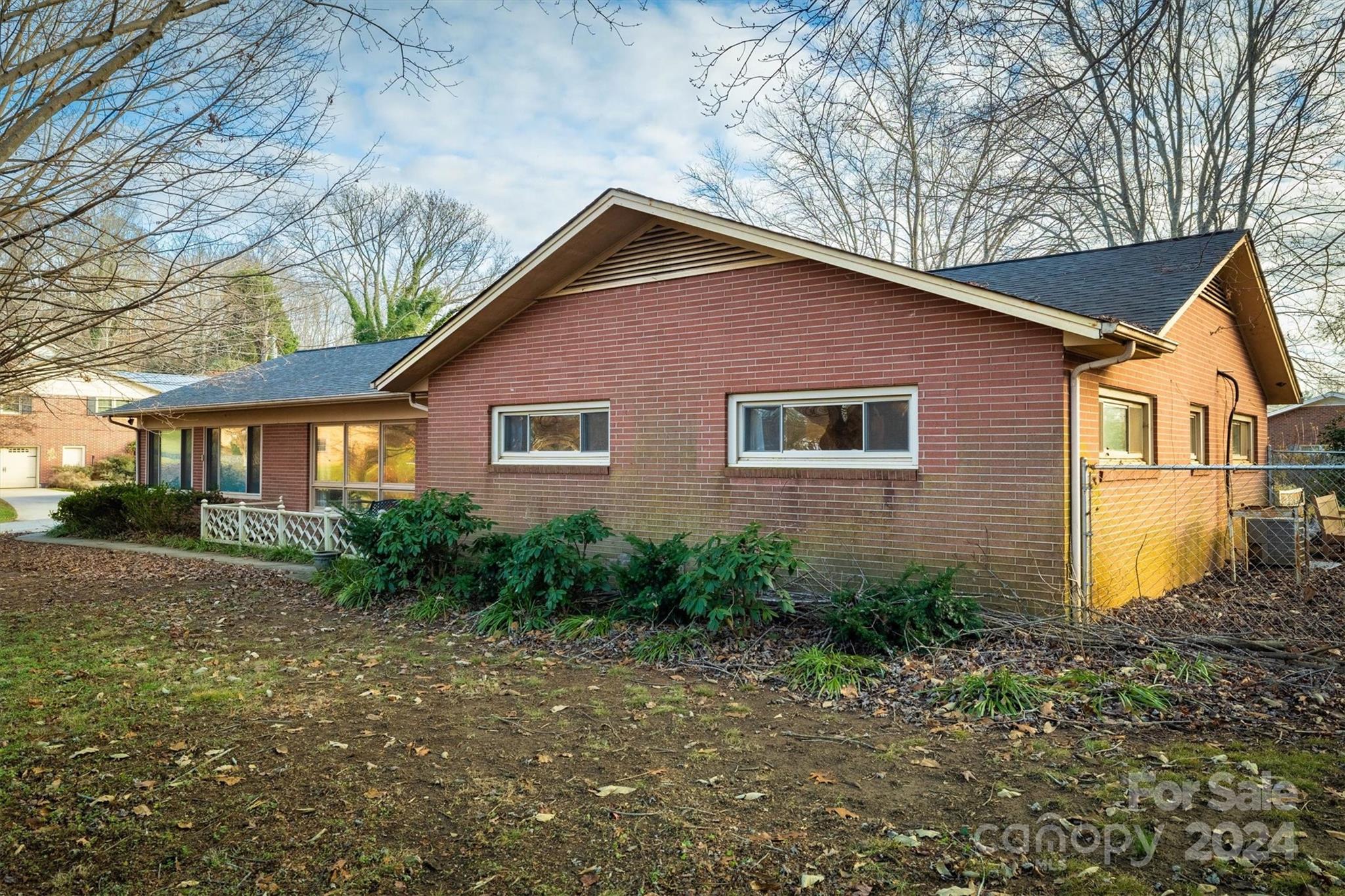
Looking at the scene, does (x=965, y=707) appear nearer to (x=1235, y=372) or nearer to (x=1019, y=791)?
(x=1019, y=791)

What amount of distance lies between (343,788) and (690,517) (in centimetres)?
578

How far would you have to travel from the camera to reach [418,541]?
9.88 m

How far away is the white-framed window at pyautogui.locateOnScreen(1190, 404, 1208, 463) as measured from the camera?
39.6 ft

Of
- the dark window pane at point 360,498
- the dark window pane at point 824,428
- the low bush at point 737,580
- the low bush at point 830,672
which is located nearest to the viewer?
the low bush at point 830,672

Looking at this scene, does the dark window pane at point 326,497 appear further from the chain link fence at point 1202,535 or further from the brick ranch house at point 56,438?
the brick ranch house at point 56,438

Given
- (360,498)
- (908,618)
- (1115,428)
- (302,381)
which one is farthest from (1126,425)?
(302,381)

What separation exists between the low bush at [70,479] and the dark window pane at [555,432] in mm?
32328

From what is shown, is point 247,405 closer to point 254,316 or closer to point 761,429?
point 254,316

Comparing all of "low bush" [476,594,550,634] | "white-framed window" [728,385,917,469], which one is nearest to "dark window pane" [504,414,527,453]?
"low bush" [476,594,550,634]

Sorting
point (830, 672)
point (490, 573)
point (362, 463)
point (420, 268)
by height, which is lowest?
point (830, 672)

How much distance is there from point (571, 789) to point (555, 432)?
23.6 ft

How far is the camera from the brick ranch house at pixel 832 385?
7.76 metres

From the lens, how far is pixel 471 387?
Result: 1184 centimetres

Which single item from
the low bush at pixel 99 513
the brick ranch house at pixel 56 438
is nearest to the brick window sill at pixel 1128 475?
the low bush at pixel 99 513
